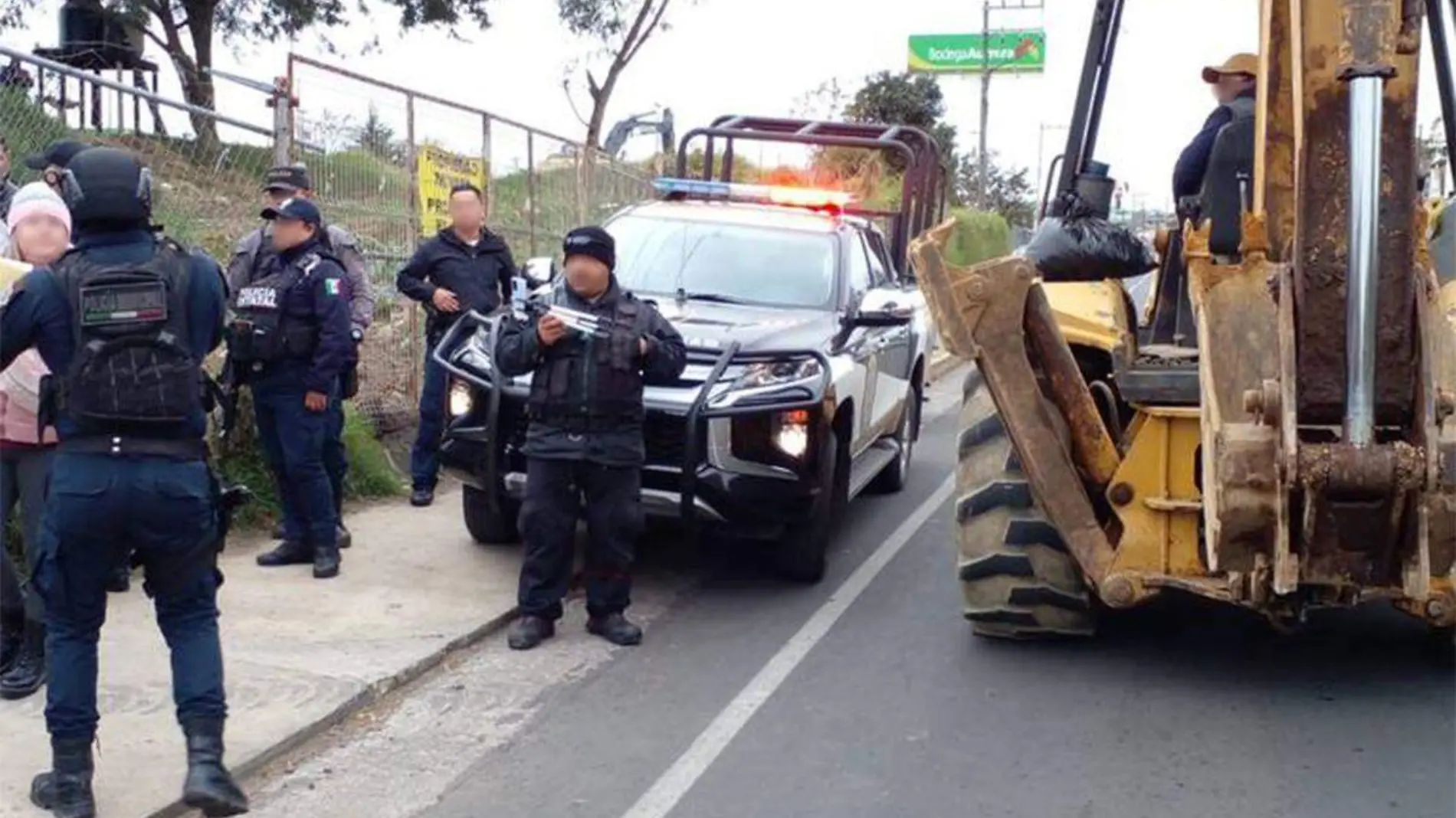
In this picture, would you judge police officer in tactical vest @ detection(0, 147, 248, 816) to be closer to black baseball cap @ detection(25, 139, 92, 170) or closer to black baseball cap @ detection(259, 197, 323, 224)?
black baseball cap @ detection(25, 139, 92, 170)

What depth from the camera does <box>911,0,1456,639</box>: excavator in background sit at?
15.6 feet

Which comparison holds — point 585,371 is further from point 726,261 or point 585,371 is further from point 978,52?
point 978,52

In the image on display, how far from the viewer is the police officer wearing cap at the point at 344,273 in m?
7.75

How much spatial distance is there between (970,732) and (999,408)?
116 centimetres

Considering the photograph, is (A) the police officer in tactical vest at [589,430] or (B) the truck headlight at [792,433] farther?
(B) the truck headlight at [792,433]

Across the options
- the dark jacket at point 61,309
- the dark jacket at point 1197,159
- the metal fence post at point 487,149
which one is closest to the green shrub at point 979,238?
the metal fence post at point 487,149

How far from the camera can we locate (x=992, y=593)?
6578 mm

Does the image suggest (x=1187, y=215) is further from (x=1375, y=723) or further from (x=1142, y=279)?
(x=1375, y=723)

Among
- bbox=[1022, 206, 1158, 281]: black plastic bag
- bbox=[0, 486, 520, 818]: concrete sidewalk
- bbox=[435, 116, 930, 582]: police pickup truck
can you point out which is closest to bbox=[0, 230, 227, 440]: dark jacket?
bbox=[0, 486, 520, 818]: concrete sidewalk

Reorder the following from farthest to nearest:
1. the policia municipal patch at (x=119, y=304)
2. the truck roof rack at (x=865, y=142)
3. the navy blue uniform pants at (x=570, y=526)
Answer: the truck roof rack at (x=865, y=142), the navy blue uniform pants at (x=570, y=526), the policia municipal patch at (x=119, y=304)

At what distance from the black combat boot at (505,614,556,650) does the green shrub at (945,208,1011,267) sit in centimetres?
2120

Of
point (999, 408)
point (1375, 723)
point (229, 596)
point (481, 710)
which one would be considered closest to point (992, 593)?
point (999, 408)

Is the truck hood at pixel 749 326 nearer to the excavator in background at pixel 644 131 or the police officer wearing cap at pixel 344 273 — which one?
the police officer wearing cap at pixel 344 273

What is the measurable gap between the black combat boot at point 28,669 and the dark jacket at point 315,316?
206cm
